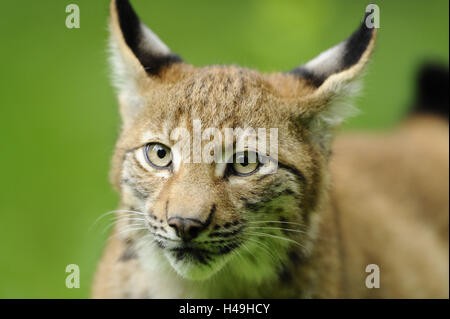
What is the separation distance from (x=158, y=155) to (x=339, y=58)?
1437 millimetres

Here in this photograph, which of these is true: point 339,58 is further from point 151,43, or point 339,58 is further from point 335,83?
point 151,43

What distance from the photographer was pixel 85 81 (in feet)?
32.8

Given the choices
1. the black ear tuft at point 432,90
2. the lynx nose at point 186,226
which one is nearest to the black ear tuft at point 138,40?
the lynx nose at point 186,226

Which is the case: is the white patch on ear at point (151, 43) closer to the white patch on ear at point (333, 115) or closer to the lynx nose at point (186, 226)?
the white patch on ear at point (333, 115)

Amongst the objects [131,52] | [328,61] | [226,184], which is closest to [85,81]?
[131,52]

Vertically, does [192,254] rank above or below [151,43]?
below

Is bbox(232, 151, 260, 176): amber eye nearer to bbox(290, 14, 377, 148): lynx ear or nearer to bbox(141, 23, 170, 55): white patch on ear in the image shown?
bbox(290, 14, 377, 148): lynx ear

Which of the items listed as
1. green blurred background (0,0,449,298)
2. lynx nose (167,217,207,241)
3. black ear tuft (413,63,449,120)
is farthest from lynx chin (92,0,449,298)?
black ear tuft (413,63,449,120)

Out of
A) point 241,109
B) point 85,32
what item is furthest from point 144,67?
point 85,32

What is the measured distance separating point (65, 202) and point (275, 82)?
4.08m

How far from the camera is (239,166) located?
14.2 feet

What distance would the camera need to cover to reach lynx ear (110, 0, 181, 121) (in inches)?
188

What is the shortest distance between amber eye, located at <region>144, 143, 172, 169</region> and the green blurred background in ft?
2.56
